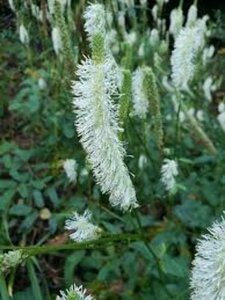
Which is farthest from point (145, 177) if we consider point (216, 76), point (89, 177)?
point (216, 76)

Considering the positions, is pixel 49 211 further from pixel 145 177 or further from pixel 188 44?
pixel 188 44

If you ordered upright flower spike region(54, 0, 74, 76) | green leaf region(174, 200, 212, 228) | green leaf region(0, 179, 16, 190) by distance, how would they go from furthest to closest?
green leaf region(0, 179, 16, 190) < green leaf region(174, 200, 212, 228) < upright flower spike region(54, 0, 74, 76)

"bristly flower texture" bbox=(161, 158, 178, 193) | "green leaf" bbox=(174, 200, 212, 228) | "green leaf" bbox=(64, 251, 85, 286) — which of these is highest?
"bristly flower texture" bbox=(161, 158, 178, 193)

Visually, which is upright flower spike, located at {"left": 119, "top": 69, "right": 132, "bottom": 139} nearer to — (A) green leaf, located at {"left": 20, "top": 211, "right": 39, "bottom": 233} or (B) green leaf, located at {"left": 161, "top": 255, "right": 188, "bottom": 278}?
(B) green leaf, located at {"left": 161, "top": 255, "right": 188, "bottom": 278}

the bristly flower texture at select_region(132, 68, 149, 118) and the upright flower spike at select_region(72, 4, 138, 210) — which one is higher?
the upright flower spike at select_region(72, 4, 138, 210)

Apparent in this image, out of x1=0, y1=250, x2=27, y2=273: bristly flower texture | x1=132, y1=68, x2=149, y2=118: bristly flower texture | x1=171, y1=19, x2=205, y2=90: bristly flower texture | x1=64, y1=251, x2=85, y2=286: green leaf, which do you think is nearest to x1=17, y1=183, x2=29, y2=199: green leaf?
x1=64, y1=251, x2=85, y2=286: green leaf

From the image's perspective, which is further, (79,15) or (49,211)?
(49,211)

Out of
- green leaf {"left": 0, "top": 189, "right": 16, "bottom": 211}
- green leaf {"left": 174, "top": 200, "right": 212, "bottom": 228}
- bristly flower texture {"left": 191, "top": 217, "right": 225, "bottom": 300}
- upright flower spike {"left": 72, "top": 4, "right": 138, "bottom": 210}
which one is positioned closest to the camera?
bristly flower texture {"left": 191, "top": 217, "right": 225, "bottom": 300}

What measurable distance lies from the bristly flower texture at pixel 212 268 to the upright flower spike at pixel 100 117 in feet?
0.69

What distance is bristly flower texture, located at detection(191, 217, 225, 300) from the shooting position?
0.91 m

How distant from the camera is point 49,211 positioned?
254 centimetres

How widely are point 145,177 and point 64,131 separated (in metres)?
0.47

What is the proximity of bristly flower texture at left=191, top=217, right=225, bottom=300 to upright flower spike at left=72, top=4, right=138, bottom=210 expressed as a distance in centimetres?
21

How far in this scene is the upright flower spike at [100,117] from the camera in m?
1.03
